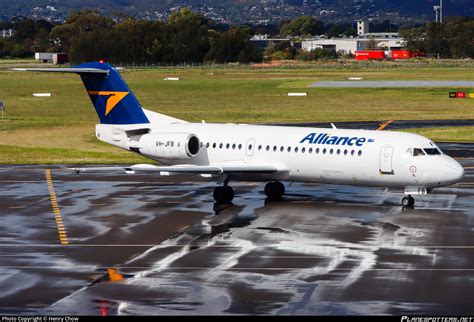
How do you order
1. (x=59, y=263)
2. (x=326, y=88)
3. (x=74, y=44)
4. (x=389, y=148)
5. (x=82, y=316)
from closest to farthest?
(x=82, y=316) < (x=59, y=263) < (x=389, y=148) < (x=326, y=88) < (x=74, y=44)

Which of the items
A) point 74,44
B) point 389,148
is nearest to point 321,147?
point 389,148

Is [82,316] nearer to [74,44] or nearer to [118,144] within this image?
[118,144]

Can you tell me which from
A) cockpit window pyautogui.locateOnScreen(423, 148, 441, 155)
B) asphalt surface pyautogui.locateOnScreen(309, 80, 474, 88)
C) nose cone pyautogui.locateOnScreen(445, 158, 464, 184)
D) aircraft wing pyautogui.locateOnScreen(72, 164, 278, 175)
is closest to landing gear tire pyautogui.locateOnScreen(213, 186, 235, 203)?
aircraft wing pyautogui.locateOnScreen(72, 164, 278, 175)

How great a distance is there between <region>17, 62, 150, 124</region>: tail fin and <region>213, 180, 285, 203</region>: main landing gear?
220 inches

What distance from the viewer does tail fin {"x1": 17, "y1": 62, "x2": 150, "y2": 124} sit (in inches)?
1821

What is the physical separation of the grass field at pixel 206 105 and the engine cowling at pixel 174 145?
1336 centimetres

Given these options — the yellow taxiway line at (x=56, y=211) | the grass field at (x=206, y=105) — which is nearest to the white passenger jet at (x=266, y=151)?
the yellow taxiway line at (x=56, y=211)

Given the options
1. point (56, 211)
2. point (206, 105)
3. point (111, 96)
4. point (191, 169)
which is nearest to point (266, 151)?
point (191, 169)

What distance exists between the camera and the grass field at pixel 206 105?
66125 millimetres

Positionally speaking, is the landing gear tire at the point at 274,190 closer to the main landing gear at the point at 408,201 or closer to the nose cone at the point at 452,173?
the main landing gear at the point at 408,201

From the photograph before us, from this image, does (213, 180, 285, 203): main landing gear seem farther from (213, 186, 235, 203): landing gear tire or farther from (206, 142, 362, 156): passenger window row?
(206, 142, 362, 156): passenger window row

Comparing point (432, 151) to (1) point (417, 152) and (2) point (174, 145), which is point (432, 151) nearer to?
(1) point (417, 152)

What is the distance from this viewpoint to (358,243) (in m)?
34.1

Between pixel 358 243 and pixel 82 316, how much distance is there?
1218cm
